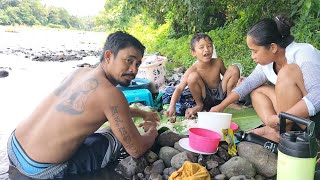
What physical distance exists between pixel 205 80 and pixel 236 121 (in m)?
0.78

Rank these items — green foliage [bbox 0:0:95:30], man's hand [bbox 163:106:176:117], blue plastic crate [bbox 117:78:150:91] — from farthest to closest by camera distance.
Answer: green foliage [bbox 0:0:95:30]
blue plastic crate [bbox 117:78:150:91]
man's hand [bbox 163:106:176:117]

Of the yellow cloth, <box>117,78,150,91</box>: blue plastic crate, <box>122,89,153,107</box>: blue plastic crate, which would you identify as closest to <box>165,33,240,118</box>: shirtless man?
<box>122,89,153,107</box>: blue plastic crate

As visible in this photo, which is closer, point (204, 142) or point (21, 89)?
point (204, 142)

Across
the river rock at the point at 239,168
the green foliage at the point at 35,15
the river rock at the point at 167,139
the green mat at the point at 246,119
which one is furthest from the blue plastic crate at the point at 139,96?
the green foliage at the point at 35,15

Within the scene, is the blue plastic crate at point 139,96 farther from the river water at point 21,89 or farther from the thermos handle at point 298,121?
the thermos handle at point 298,121

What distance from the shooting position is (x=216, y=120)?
3.01 meters

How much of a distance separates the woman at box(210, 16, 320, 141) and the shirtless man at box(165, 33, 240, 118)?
99 cm

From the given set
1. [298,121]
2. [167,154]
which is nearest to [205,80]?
[167,154]

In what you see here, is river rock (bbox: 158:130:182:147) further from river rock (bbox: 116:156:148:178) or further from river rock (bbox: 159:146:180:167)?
river rock (bbox: 116:156:148:178)

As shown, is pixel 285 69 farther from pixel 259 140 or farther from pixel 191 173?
pixel 191 173

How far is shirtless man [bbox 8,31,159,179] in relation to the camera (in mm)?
2691

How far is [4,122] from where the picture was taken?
457cm

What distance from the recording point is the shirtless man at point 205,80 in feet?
13.8

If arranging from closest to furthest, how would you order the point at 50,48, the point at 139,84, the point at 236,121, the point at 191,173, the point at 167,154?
the point at 191,173
the point at 167,154
the point at 236,121
the point at 139,84
the point at 50,48
